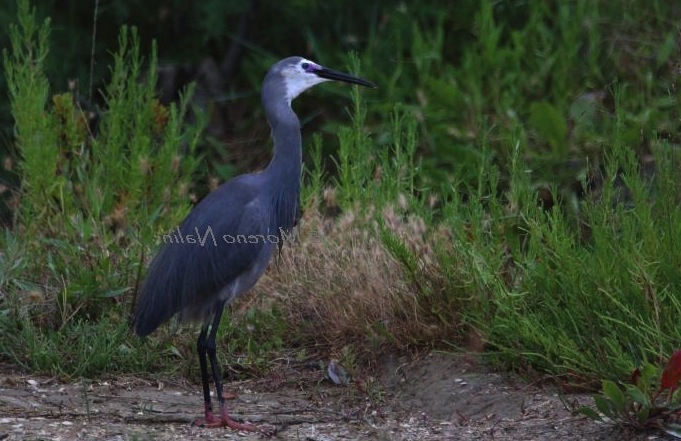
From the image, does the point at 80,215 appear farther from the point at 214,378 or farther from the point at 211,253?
the point at 214,378

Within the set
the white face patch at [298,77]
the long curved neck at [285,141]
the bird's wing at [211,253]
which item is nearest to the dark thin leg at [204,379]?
the bird's wing at [211,253]

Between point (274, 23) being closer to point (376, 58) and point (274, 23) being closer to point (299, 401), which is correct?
point (376, 58)

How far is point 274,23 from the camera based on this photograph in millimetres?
8609

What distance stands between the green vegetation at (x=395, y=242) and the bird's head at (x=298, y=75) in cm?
24

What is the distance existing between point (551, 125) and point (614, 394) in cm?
332

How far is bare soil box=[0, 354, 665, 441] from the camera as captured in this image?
441 cm

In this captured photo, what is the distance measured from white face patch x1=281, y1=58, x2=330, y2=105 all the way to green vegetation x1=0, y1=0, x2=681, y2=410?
0.29 m

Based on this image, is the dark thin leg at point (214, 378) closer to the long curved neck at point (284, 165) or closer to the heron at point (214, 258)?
the heron at point (214, 258)

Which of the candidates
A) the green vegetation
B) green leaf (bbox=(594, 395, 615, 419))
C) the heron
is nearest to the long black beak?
the green vegetation

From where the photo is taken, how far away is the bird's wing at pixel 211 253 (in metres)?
5.00

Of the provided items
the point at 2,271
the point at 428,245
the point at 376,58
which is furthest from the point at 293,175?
the point at 376,58

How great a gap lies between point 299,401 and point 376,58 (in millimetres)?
3488

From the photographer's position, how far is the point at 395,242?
16.3 ft

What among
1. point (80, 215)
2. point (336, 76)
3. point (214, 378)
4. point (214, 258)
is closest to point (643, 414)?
point (214, 378)
